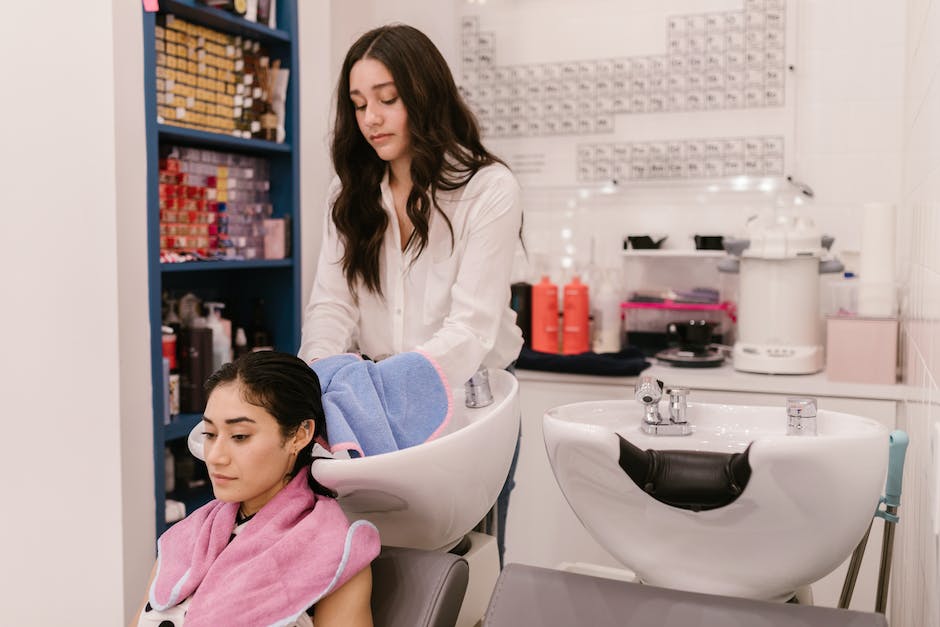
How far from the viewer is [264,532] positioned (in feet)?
4.56

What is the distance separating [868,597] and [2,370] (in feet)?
8.03

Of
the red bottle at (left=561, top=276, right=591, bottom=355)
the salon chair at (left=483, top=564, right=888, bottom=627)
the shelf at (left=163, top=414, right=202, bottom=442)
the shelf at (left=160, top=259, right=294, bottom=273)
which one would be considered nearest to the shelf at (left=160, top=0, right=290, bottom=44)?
the shelf at (left=160, top=259, right=294, bottom=273)

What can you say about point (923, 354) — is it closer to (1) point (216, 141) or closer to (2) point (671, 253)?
(2) point (671, 253)

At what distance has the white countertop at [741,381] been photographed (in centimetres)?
263

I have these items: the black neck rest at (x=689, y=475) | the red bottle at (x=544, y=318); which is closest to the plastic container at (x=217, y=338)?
the red bottle at (x=544, y=318)

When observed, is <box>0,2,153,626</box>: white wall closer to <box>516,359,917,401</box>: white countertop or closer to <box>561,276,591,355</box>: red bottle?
<box>516,359,917,401</box>: white countertop

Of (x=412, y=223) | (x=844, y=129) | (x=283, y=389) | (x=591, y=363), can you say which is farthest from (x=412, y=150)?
(x=844, y=129)

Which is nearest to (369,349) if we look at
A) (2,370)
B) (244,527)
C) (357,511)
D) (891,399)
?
(357,511)

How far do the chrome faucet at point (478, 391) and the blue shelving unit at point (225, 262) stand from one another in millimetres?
1027

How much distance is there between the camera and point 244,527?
1432 millimetres

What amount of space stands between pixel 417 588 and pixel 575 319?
179 cm

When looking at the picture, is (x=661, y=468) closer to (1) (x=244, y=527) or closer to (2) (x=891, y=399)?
(1) (x=244, y=527)

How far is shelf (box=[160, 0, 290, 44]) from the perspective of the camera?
254cm

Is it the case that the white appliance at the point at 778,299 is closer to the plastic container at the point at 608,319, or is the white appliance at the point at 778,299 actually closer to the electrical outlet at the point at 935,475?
the plastic container at the point at 608,319
